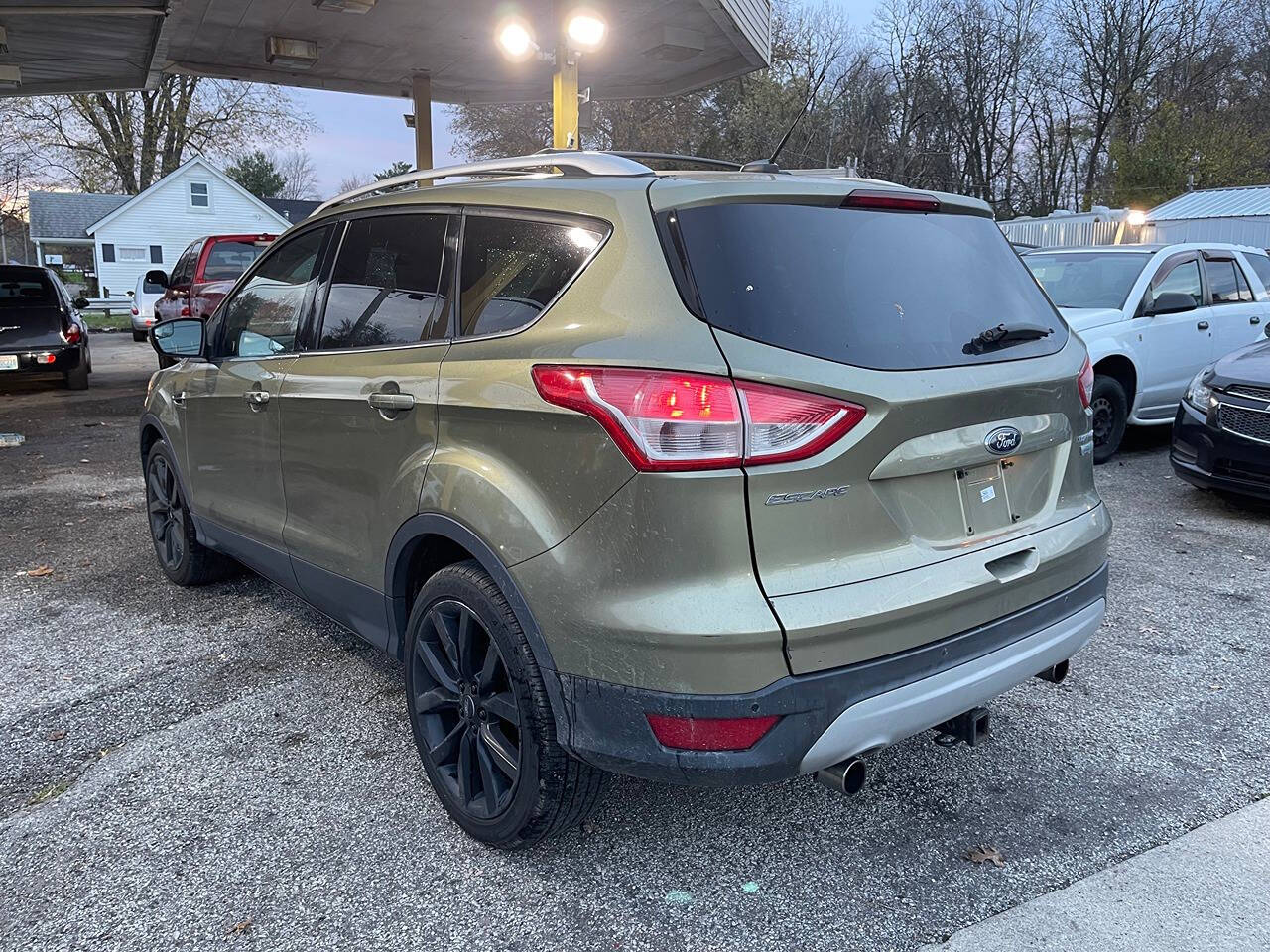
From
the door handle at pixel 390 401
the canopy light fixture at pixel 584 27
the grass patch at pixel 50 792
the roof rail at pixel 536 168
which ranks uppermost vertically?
the canopy light fixture at pixel 584 27

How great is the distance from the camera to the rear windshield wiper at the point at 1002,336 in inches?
99.8

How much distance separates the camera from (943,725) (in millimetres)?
2594

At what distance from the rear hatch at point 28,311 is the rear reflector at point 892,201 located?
12789mm

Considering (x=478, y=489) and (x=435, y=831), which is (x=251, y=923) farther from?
(x=478, y=489)

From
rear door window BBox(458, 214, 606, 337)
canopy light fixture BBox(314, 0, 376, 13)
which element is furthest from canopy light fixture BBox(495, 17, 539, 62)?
rear door window BBox(458, 214, 606, 337)

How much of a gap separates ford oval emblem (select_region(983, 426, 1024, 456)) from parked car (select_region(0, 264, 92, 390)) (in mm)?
13123

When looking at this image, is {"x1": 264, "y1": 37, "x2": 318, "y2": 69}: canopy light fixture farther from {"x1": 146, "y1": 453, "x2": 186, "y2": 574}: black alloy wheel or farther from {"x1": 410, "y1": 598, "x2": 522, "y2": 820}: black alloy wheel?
{"x1": 410, "y1": 598, "x2": 522, "y2": 820}: black alloy wheel

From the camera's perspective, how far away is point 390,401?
2859mm

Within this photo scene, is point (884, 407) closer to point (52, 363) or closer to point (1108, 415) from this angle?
point (1108, 415)

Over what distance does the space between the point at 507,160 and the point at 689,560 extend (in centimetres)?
162

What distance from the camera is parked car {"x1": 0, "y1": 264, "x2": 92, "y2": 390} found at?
12211 mm

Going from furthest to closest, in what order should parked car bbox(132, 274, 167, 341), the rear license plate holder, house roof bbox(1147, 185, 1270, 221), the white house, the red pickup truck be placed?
the white house < house roof bbox(1147, 185, 1270, 221) < parked car bbox(132, 274, 167, 341) < the red pickup truck < the rear license plate holder

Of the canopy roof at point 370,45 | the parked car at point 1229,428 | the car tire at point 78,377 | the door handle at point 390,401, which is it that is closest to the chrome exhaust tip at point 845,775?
the door handle at point 390,401

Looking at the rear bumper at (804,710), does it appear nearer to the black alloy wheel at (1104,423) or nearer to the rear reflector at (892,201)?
the rear reflector at (892,201)
